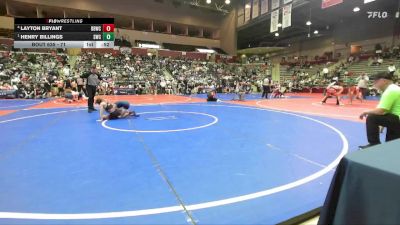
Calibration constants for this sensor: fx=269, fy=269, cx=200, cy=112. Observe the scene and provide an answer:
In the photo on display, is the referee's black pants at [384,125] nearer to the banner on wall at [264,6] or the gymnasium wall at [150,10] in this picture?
the banner on wall at [264,6]

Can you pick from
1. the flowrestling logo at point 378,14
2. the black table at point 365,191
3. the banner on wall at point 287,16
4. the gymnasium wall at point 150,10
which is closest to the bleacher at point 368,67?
the flowrestling logo at point 378,14

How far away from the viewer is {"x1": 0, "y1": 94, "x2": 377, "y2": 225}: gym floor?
94.0 inches

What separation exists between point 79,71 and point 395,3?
2448cm

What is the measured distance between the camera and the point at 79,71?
2094 centimetres

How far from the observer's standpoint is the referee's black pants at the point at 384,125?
3.75m

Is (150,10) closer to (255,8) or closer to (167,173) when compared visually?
(255,8)

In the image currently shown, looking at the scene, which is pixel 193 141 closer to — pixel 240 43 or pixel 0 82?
pixel 0 82

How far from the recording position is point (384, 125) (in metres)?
3.84

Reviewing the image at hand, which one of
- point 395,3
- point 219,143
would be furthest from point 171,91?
point 395,3

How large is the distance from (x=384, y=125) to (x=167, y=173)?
3.13 m
